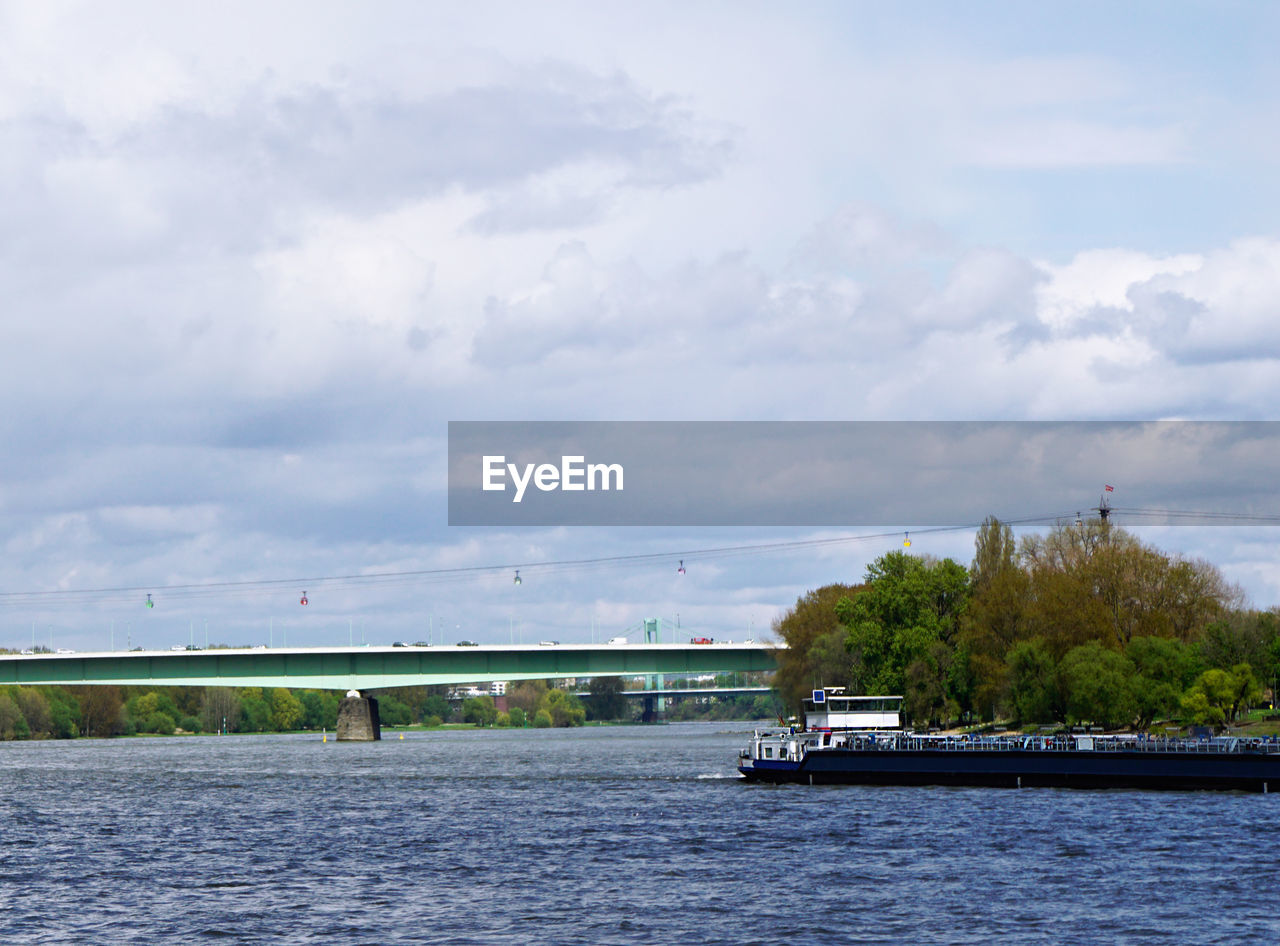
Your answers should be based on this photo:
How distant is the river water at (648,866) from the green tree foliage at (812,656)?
219 feet

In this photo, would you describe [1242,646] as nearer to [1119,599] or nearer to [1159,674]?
[1159,674]

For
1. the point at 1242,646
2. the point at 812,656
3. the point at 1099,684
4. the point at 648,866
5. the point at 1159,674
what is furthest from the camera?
the point at 812,656

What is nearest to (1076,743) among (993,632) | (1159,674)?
(1159,674)

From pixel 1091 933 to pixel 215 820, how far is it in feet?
185

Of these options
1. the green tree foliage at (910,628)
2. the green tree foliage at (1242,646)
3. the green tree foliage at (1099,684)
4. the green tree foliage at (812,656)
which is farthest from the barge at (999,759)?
the green tree foliage at (812,656)

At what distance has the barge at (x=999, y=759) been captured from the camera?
87188 mm

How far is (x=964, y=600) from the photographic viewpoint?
159000 mm

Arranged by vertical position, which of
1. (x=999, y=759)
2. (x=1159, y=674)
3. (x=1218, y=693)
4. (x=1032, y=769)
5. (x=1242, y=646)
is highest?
(x=1242, y=646)

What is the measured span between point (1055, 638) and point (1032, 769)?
135ft

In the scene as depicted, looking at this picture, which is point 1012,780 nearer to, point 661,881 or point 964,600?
point 661,881

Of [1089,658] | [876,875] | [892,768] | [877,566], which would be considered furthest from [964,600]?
[876,875]

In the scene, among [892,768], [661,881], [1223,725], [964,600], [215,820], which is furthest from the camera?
[964,600]

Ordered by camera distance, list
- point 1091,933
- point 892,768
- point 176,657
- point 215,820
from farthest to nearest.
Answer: point 176,657 < point 892,768 < point 215,820 < point 1091,933

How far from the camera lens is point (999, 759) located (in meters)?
94.9
